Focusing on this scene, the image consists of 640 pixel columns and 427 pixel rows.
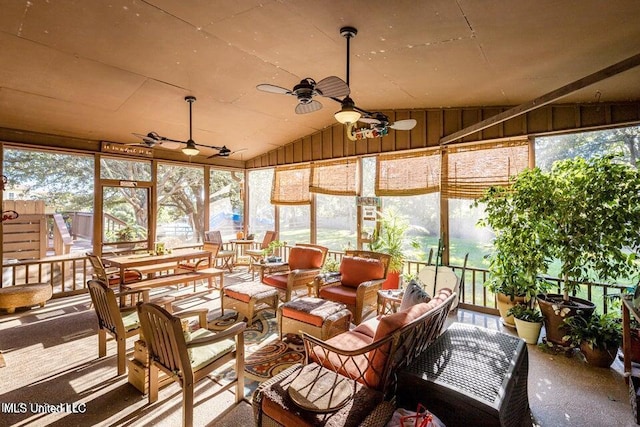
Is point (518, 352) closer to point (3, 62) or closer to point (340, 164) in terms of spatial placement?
point (340, 164)

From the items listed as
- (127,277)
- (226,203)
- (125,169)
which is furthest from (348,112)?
(226,203)

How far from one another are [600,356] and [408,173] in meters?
3.44

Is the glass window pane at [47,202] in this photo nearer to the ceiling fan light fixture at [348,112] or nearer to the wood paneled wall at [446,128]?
the wood paneled wall at [446,128]

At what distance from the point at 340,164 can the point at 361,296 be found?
3.22 metres

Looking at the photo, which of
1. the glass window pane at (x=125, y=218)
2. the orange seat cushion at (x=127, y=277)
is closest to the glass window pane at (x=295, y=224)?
the glass window pane at (x=125, y=218)

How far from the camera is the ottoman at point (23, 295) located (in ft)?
14.7

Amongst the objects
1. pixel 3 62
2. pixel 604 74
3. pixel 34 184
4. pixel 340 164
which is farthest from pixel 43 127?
pixel 604 74

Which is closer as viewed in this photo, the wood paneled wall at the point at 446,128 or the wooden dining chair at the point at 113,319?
the wooden dining chair at the point at 113,319

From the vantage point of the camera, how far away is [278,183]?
765 centimetres

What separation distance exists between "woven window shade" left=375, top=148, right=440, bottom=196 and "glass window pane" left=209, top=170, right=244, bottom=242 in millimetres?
4061

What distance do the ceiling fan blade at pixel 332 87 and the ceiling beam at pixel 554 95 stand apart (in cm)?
217

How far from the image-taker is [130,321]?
9.95 ft

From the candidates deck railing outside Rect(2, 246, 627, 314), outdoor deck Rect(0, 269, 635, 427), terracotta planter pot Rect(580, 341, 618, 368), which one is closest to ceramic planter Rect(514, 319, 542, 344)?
outdoor deck Rect(0, 269, 635, 427)

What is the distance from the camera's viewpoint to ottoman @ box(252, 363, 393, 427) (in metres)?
1.70
